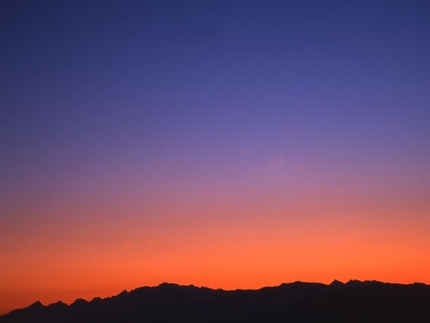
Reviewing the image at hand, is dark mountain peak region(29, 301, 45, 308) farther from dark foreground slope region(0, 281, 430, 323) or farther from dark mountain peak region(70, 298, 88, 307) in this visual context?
dark mountain peak region(70, 298, 88, 307)

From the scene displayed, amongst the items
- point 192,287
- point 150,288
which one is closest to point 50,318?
point 150,288

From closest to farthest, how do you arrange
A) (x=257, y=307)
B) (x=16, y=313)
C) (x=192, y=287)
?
(x=257, y=307)
(x=192, y=287)
(x=16, y=313)

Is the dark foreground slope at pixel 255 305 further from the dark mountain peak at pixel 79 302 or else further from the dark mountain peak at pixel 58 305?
the dark mountain peak at pixel 79 302

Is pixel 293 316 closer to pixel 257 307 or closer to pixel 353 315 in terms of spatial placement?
pixel 353 315

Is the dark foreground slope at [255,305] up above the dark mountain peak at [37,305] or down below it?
below

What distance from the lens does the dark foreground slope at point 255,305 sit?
80.9m

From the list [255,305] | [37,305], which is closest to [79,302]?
[37,305]

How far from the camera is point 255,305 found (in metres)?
131

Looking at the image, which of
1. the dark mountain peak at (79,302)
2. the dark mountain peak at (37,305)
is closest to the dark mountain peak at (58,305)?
the dark mountain peak at (37,305)

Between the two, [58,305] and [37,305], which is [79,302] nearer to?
[58,305]

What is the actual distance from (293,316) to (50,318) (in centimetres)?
9439

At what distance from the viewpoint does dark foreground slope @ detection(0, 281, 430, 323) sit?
266 ft

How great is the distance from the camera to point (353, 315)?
3157 inches

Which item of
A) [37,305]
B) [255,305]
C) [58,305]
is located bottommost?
[255,305]
